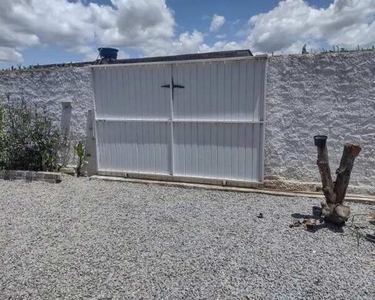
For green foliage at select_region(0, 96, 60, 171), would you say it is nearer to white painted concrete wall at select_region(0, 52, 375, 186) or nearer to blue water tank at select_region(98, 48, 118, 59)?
blue water tank at select_region(98, 48, 118, 59)

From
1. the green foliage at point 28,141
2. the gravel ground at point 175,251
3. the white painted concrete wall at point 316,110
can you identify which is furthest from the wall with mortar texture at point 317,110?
the green foliage at point 28,141

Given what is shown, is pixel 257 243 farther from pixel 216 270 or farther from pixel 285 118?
pixel 285 118

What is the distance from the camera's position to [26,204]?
17.4ft

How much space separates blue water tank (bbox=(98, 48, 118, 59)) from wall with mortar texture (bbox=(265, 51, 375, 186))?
4.68m

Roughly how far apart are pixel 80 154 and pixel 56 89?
1.66 meters

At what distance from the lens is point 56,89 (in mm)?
7074

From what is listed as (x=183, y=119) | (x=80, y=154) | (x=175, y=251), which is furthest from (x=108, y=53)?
(x=175, y=251)

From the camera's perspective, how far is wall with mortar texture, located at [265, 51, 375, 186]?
5.06 meters

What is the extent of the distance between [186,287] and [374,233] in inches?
104

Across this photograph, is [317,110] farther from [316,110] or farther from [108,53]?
[108,53]

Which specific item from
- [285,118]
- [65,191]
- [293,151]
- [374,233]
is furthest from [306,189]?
[65,191]

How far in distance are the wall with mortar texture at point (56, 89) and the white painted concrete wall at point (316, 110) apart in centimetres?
408

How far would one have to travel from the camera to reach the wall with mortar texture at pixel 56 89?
6.84 m

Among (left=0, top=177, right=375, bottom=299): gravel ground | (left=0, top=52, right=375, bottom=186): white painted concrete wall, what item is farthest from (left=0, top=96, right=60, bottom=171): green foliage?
(left=0, top=52, right=375, bottom=186): white painted concrete wall
